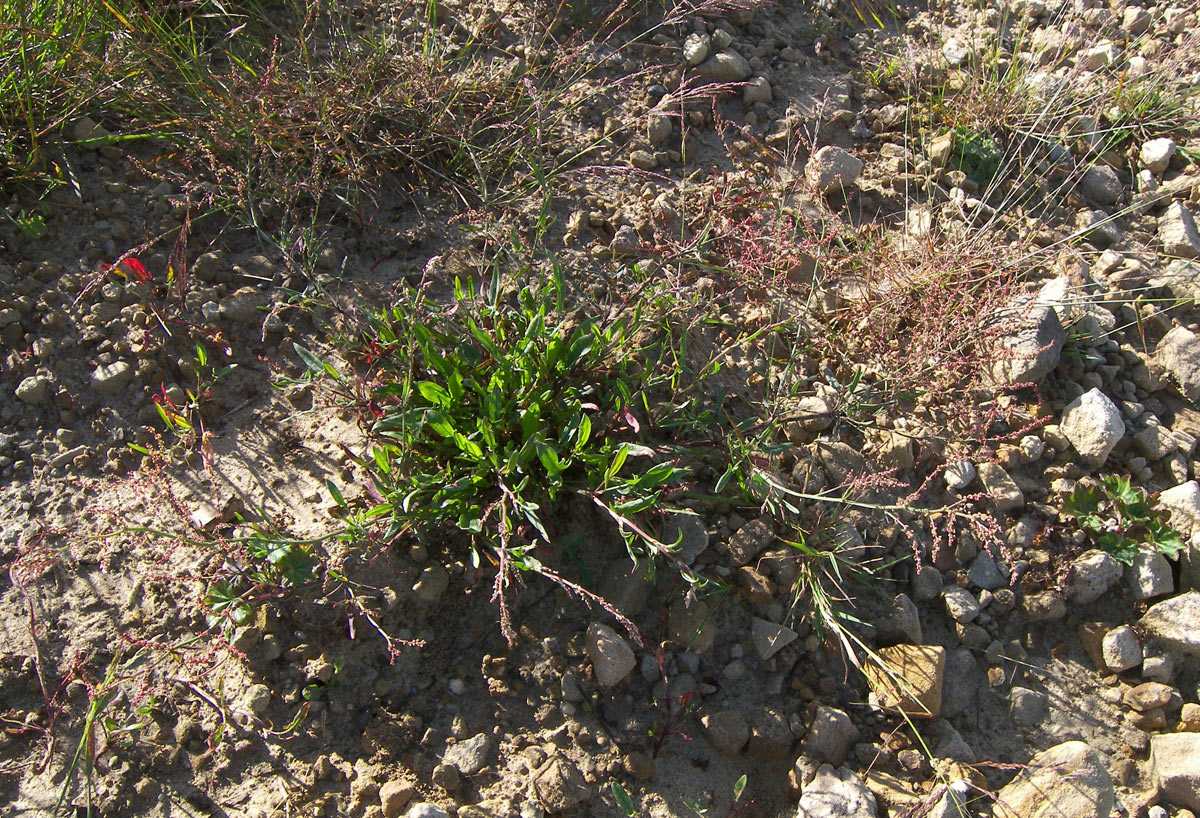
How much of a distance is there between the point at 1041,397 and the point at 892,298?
1.83 ft

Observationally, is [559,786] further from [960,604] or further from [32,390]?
[32,390]

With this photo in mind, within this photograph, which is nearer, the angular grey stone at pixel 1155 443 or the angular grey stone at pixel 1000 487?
the angular grey stone at pixel 1000 487

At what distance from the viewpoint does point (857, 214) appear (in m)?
3.22

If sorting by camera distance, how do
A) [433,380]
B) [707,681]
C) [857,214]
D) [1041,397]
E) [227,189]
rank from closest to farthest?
[707,681], [433,380], [1041,397], [227,189], [857,214]

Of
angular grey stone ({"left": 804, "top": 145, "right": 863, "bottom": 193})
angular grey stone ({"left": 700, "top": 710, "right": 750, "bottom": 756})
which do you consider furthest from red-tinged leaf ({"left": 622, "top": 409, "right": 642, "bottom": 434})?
angular grey stone ({"left": 804, "top": 145, "right": 863, "bottom": 193})

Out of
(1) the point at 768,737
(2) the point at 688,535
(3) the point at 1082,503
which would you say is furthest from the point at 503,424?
(3) the point at 1082,503

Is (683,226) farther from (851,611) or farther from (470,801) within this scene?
(470,801)

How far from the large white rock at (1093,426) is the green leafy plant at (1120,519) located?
10 centimetres

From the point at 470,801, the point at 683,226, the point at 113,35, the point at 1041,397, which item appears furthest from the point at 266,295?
the point at 1041,397

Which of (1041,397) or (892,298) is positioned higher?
(892,298)

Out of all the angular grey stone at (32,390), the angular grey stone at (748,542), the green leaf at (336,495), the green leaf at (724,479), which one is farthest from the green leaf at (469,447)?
the angular grey stone at (32,390)

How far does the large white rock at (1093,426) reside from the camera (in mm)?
2658

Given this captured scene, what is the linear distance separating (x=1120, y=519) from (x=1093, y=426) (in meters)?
0.29

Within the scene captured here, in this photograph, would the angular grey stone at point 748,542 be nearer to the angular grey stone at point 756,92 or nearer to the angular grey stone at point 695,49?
the angular grey stone at point 756,92
